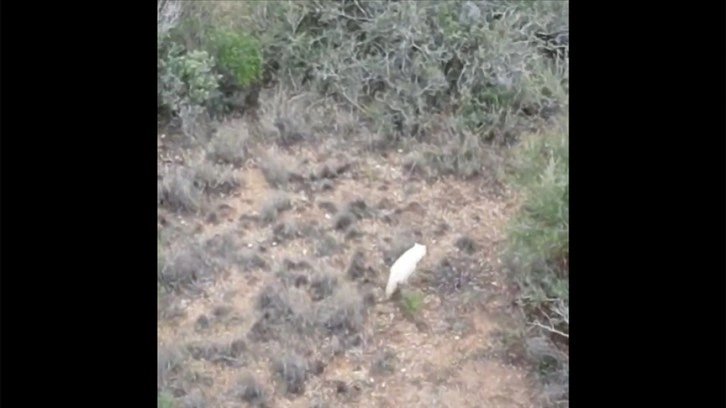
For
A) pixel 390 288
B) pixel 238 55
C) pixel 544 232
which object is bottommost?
pixel 390 288

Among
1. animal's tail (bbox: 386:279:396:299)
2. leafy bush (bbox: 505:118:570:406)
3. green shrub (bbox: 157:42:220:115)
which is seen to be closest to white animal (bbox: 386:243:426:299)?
animal's tail (bbox: 386:279:396:299)

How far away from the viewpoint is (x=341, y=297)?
321cm

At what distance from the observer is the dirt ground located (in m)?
2.85

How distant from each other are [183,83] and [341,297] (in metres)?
1.71

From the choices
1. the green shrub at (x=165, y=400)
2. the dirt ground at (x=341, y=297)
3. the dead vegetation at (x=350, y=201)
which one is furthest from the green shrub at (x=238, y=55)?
the green shrub at (x=165, y=400)

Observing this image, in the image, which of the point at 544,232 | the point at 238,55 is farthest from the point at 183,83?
the point at 544,232

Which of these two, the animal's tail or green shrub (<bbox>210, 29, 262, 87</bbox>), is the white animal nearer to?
the animal's tail

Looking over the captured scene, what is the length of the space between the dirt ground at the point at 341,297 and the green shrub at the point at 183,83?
1.64 feet

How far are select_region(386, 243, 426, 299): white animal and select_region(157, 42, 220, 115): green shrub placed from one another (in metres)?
1.49

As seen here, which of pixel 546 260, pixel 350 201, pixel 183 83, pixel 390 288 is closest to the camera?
pixel 546 260

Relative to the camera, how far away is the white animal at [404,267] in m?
3.30

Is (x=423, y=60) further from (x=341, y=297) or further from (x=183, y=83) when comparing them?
(x=341, y=297)
